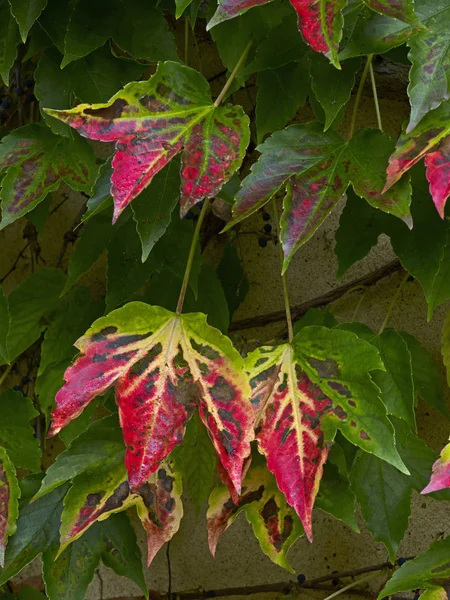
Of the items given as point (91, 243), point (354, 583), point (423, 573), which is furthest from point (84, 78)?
point (354, 583)

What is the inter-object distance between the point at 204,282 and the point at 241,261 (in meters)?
0.22

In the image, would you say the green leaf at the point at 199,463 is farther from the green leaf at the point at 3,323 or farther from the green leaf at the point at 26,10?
the green leaf at the point at 26,10

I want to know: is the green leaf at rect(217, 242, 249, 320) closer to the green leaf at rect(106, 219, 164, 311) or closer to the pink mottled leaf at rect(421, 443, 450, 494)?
the green leaf at rect(106, 219, 164, 311)

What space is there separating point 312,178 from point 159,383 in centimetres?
23

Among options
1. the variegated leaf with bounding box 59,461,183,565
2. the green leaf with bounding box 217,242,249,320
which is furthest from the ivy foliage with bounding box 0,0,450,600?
the green leaf with bounding box 217,242,249,320

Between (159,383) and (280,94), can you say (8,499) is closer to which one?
(159,383)

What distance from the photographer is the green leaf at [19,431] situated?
102 centimetres

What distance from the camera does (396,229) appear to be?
2.90 ft

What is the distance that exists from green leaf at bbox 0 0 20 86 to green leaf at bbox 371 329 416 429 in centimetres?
53

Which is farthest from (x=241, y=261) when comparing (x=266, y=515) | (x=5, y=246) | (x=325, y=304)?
(x=266, y=515)

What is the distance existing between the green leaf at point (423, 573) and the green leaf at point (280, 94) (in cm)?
46

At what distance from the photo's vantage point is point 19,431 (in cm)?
103

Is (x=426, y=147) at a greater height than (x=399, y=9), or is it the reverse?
(x=399, y=9)

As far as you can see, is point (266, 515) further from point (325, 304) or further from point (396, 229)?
point (325, 304)
